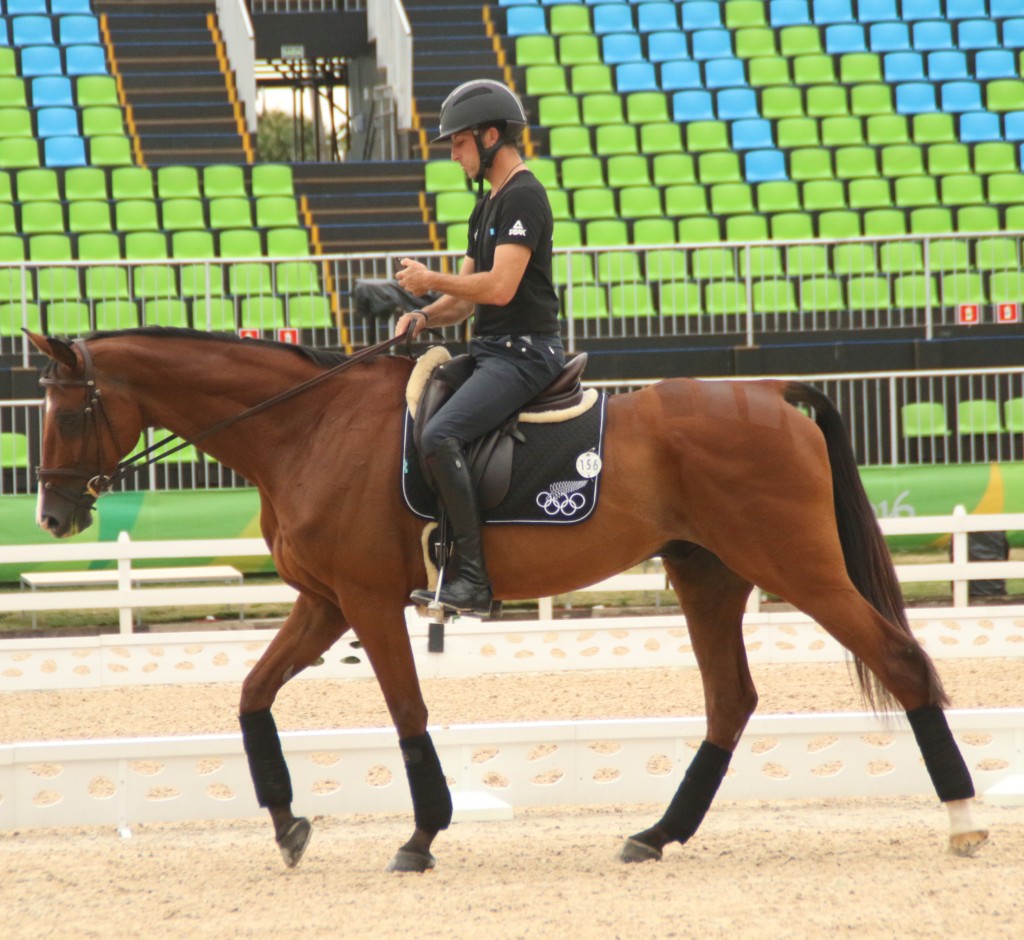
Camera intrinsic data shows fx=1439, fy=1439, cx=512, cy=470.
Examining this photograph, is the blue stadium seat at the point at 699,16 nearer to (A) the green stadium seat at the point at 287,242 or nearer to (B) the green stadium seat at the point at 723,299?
(B) the green stadium seat at the point at 723,299

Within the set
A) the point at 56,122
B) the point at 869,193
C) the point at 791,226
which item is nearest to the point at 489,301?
the point at 791,226

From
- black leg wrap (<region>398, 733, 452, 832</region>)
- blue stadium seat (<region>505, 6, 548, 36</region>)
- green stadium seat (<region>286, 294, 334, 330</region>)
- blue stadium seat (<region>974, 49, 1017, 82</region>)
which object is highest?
blue stadium seat (<region>505, 6, 548, 36</region>)

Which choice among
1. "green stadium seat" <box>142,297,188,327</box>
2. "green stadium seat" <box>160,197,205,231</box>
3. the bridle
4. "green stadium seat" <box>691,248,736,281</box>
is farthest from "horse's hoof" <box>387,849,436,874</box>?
"green stadium seat" <box>160,197,205,231</box>

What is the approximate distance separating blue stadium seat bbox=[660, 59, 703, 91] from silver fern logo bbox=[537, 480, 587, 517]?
1523cm

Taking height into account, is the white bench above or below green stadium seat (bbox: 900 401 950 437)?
below

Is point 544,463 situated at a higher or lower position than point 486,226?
lower

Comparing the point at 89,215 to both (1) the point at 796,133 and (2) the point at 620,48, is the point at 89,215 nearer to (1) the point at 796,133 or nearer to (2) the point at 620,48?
(2) the point at 620,48

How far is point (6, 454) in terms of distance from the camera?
12.1 m

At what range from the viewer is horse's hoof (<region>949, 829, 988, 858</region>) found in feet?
16.2

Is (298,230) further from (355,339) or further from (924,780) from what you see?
(924,780)

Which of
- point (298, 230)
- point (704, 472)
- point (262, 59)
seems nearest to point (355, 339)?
point (298, 230)

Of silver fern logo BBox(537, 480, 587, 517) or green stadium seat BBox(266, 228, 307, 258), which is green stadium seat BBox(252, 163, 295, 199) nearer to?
green stadium seat BBox(266, 228, 307, 258)

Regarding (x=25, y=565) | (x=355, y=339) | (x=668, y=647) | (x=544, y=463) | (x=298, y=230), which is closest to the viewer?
(x=544, y=463)

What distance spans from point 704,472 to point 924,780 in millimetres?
1912
